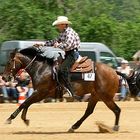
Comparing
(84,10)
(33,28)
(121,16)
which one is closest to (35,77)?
(33,28)

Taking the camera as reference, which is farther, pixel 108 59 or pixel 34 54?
pixel 108 59

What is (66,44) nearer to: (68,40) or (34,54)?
(68,40)

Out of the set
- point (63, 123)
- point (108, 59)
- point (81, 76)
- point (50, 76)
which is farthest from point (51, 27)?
point (50, 76)

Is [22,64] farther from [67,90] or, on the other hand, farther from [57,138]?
[57,138]

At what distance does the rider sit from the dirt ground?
1.24 m

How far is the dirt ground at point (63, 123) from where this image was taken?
539 inches

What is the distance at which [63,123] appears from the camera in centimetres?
1697

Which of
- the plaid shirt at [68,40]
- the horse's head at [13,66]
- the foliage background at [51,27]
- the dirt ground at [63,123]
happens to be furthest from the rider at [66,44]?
the foliage background at [51,27]

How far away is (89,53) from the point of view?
32.0 meters

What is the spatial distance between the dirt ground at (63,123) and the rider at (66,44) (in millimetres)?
1238

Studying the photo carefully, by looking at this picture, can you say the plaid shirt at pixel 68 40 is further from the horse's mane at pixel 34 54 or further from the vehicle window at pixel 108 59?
the vehicle window at pixel 108 59

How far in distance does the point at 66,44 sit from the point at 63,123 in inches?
132

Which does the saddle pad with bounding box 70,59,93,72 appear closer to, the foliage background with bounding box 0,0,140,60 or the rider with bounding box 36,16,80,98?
the rider with bounding box 36,16,80,98

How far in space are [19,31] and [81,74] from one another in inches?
1234
